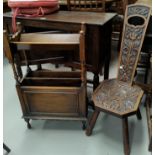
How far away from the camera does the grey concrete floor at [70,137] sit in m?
1.69

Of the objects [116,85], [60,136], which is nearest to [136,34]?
[116,85]

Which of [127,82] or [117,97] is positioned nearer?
[117,97]

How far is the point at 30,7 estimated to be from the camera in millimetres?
1817

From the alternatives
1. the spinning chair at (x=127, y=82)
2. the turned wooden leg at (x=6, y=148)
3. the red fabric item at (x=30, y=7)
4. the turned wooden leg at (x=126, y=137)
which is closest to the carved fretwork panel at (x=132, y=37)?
the spinning chair at (x=127, y=82)

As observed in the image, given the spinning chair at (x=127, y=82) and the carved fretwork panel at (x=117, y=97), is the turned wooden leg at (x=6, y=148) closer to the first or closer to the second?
the spinning chair at (x=127, y=82)

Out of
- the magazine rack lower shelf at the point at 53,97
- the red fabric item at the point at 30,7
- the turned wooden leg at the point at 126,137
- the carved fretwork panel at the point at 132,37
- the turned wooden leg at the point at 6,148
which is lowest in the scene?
the turned wooden leg at the point at 6,148

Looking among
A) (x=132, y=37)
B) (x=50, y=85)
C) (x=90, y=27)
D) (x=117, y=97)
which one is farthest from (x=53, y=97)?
(x=132, y=37)

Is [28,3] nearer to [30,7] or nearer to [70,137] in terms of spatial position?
[30,7]

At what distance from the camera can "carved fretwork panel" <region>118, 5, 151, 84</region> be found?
64.1 inches

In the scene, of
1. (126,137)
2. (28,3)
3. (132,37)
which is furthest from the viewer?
(28,3)

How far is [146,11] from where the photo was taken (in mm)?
1621

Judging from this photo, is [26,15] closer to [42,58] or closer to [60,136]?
[42,58]

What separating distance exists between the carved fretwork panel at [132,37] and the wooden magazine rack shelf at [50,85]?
1.37 ft

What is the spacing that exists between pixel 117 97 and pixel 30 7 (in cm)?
114
